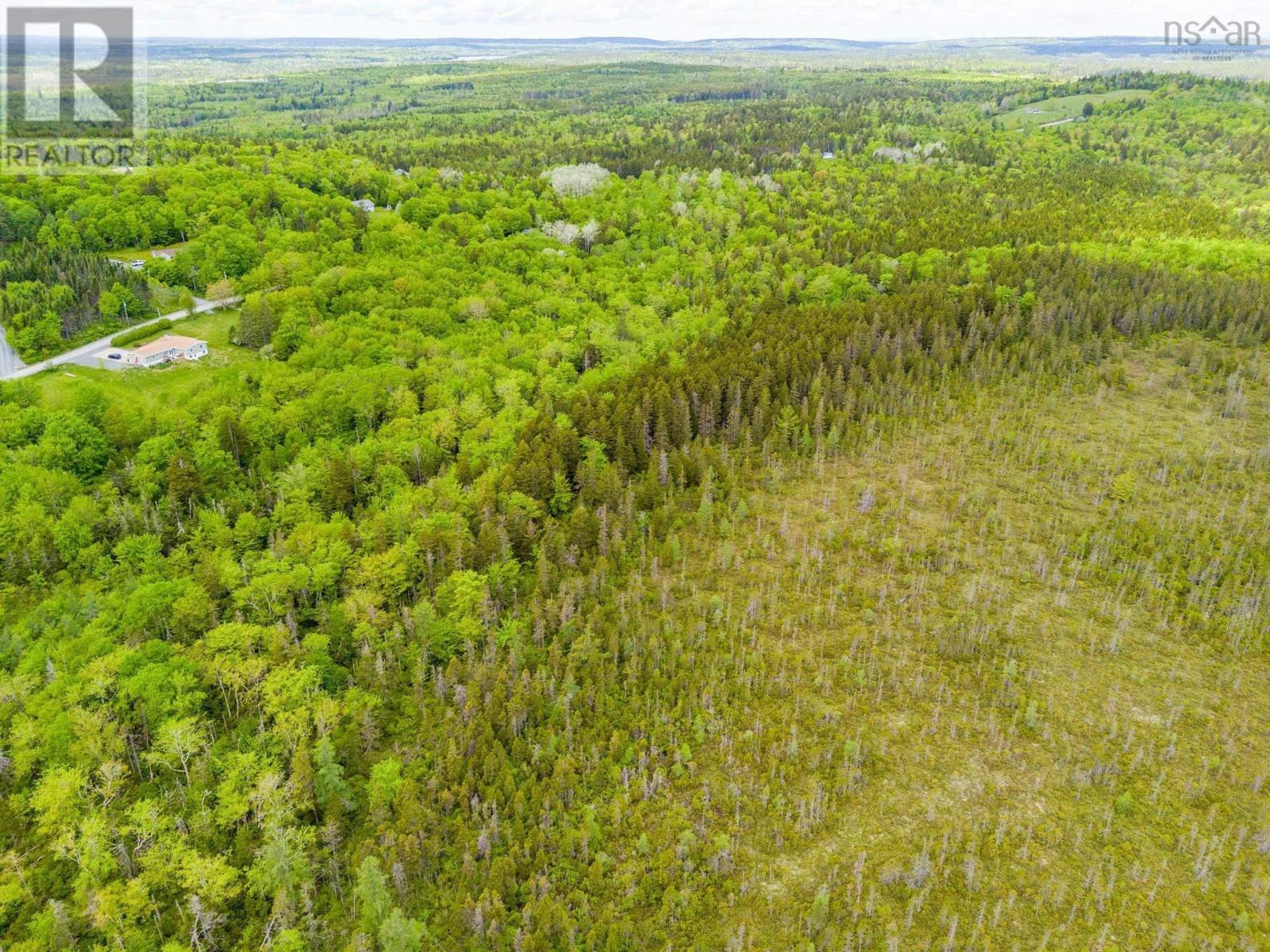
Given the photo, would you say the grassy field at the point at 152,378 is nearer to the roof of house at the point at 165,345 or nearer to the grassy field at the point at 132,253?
the roof of house at the point at 165,345

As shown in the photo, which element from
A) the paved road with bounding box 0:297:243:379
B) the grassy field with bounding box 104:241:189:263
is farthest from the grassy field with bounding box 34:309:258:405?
the grassy field with bounding box 104:241:189:263

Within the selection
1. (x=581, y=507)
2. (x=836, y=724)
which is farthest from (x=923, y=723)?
(x=581, y=507)

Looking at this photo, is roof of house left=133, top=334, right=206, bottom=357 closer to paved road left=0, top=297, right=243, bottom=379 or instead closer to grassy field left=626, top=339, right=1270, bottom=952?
paved road left=0, top=297, right=243, bottom=379

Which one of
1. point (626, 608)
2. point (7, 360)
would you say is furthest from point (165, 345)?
point (626, 608)

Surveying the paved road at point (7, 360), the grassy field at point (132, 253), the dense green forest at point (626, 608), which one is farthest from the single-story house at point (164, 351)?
the grassy field at point (132, 253)

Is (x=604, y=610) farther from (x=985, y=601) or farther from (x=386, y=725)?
(x=985, y=601)

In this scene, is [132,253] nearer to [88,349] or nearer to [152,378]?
[88,349]

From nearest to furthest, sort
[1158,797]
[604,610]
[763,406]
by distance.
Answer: [1158,797] → [604,610] → [763,406]
